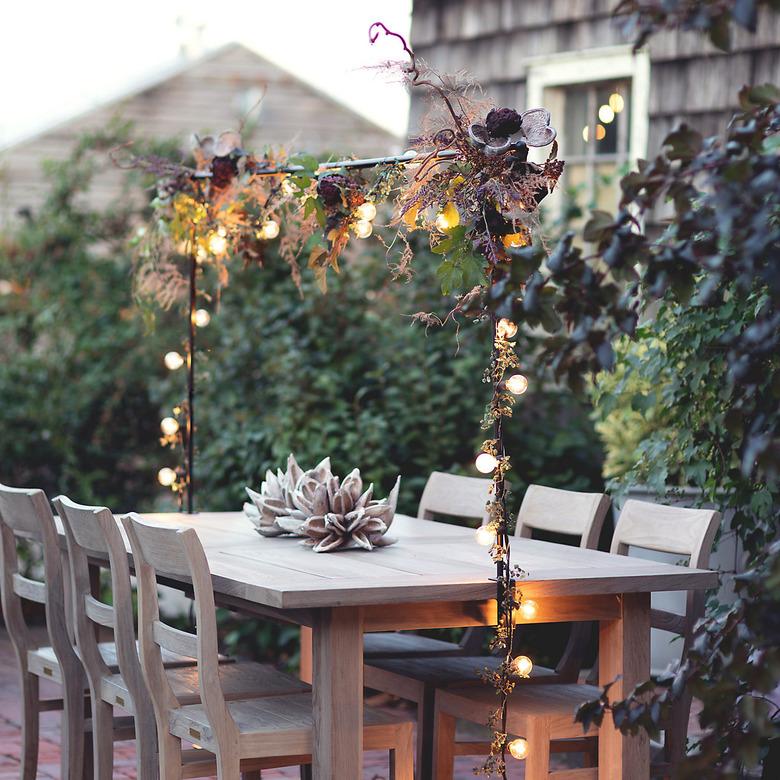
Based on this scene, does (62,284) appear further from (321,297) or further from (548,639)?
(548,639)

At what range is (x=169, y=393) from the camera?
720 cm

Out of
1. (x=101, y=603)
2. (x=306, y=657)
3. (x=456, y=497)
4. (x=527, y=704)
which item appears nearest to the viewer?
(x=527, y=704)

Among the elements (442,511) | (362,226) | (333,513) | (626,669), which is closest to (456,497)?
(442,511)

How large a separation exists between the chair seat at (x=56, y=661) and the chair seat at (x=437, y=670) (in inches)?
17.9

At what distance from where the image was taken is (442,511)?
15.8 ft

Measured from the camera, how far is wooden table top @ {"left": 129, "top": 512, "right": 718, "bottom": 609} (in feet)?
10.3

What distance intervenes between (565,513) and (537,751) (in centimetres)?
102

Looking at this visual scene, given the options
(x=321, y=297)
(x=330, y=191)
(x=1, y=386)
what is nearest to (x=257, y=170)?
(x=330, y=191)

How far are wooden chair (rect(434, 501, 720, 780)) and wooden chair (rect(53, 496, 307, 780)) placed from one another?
443 mm

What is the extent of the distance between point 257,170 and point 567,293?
8.41 feet

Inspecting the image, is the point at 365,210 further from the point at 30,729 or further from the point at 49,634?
the point at 30,729

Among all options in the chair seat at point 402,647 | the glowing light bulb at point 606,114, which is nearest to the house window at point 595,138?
the glowing light bulb at point 606,114

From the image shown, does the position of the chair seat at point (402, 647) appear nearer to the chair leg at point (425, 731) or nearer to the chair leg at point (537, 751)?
the chair leg at point (425, 731)

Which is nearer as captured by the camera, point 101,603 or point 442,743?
point 101,603
